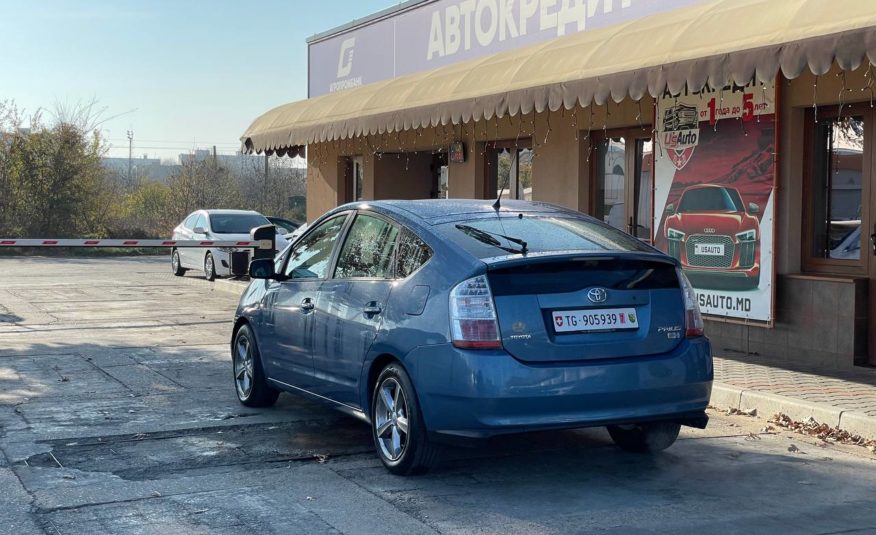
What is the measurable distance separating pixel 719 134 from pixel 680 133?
0.57 m

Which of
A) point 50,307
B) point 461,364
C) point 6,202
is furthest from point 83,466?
point 6,202

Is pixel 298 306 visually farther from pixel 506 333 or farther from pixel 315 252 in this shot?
pixel 506 333

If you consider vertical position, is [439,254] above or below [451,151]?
below

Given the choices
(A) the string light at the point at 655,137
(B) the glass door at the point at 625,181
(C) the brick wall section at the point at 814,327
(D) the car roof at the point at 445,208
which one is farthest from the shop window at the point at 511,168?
(D) the car roof at the point at 445,208

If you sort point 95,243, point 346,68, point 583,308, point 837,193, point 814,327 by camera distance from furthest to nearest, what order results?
point 346,68 < point 95,243 < point 837,193 < point 814,327 < point 583,308

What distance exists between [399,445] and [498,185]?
420 inches

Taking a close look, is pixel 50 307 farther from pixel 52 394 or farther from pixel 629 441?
pixel 629 441

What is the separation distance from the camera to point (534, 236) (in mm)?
6277

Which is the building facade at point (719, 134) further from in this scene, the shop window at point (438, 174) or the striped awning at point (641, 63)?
the shop window at point (438, 174)

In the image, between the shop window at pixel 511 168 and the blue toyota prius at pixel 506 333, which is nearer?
the blue toyota prius at pixel 506 333

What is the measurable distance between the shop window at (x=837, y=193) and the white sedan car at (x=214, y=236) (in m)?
12.5

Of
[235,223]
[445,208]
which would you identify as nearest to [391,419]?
[445,208]

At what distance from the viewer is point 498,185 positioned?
16516 mm

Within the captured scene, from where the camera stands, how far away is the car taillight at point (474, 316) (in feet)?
18.6
